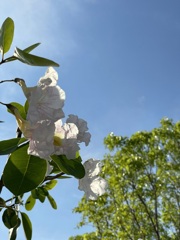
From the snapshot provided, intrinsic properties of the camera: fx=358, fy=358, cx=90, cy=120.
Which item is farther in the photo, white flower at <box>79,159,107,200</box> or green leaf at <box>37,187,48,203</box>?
green leaf at <box>37,187,48,203</box>

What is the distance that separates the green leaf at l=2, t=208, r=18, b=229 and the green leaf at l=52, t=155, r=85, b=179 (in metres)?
0.39

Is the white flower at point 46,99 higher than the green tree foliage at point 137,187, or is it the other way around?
the green tree foliage at point 137,187

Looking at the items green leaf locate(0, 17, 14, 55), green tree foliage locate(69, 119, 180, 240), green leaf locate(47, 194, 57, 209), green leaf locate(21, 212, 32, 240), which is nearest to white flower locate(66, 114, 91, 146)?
green leaf locate(0, 17, 14, 55)

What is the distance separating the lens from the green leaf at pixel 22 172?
0.93m

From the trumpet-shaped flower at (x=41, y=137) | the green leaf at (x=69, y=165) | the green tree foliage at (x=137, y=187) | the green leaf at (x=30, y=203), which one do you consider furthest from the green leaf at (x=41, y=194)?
the green tree foliage at (x=137, y=187)

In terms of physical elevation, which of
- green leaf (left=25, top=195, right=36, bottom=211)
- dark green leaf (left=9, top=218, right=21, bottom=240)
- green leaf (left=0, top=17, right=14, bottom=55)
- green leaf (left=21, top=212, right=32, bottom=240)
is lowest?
dark green leaf (left=9, top=218, right=21, bottom=240)

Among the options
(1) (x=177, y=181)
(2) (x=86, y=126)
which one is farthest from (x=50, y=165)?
(1) (x=177, y=181)

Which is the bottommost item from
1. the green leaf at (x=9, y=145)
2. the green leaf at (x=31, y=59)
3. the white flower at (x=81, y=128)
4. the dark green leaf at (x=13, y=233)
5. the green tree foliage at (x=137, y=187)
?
the dark green leaf at (x=13, y=233)

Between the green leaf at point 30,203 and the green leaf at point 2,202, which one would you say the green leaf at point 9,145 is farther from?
the green leaf at point 30,203

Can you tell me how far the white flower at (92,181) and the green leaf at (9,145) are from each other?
32cm

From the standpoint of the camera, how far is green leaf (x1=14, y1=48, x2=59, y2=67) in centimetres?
96

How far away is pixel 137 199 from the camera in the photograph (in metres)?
14.1

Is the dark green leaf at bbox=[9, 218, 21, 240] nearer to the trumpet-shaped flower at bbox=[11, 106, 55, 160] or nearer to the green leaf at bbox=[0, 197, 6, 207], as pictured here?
the green leaf at bbox=[0, 197, 6, 207]

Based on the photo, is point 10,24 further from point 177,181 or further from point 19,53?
point 177,181
